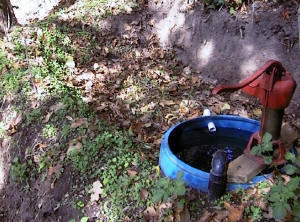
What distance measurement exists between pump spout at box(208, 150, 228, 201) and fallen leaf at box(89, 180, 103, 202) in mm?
1060

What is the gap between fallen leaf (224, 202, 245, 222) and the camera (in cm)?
257

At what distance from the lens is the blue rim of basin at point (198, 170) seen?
2754 millimetres

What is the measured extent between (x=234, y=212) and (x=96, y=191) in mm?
1309

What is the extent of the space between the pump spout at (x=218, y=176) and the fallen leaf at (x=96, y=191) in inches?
41.7

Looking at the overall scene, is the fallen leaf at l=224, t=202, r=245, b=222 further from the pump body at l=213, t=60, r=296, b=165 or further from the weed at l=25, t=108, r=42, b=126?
the weed at l=25, t=108, r=42, b=126

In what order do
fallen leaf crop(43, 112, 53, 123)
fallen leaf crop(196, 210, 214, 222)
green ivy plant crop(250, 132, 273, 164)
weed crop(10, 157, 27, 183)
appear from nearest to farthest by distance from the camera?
green ivy plant crop(250, 132, 273, 164) < fallen leaf crop(196, 210, 214, 222) < weed crop(10, 157, 27, 183) < fallen leaf crop(43, 112, 53, 123)

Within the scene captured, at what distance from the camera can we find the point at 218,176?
254 centimetres

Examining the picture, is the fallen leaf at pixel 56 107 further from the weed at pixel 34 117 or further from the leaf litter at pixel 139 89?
the weed at pixel 34 117

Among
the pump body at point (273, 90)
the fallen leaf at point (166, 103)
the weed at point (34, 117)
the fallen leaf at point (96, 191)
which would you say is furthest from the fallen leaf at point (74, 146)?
the pump body at point (273, 90)

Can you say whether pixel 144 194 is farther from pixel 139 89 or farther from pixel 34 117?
pixel 139 89

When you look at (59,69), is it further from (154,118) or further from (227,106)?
(227,106)

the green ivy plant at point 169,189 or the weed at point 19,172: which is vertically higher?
the green ivy plant at point 169,189

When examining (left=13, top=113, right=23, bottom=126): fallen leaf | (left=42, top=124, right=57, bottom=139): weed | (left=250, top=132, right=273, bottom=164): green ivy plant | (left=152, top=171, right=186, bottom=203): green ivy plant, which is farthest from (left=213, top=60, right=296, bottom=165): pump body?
(left=13, top=113, right=23, bottom=126): fallen leaf

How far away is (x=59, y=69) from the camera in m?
A: 4.74
